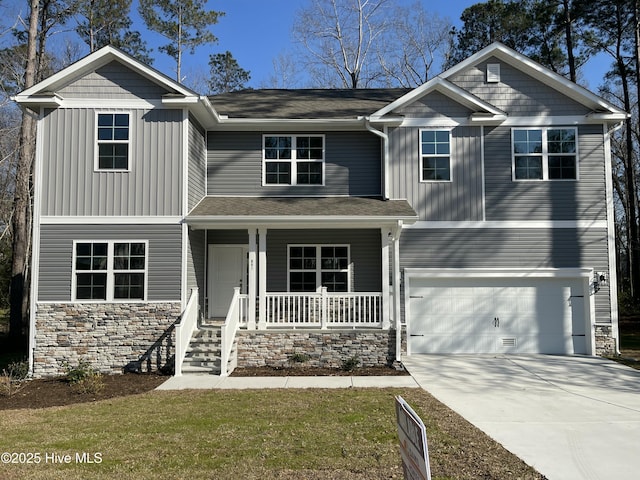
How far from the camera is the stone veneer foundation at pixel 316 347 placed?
1139cm

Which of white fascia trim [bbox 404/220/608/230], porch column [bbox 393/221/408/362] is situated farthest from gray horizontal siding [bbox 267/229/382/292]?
white fascia trim [bbox 404/220/608/230]

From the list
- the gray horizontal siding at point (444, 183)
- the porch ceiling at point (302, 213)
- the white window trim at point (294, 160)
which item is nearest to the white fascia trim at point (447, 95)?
the gray horizontal siding at point (444, 183)

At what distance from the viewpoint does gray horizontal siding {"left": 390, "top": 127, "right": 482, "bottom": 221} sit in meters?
13.0

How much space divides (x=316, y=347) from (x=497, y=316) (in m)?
4.93

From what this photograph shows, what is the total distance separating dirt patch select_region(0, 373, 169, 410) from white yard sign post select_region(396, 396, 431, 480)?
7549mm

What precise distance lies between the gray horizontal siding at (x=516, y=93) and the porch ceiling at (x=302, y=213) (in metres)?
3.91

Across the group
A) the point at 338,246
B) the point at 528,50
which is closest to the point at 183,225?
the point at 338,246

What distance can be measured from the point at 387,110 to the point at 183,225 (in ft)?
19.6

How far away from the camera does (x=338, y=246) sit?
13.6 metres

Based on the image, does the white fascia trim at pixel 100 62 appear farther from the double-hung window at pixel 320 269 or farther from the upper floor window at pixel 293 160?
the double-hung window at pixel 320 269

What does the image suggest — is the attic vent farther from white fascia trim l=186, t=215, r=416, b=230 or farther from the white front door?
the white front door

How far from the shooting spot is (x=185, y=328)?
1102 centimetres

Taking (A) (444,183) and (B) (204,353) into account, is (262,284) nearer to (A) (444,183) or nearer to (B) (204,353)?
(B) (204,353)

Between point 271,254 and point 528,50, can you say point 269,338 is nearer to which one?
point 271,254
